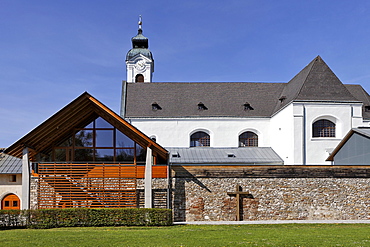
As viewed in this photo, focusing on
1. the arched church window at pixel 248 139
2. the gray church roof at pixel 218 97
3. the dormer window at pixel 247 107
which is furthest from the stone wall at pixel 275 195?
the dormer window at pixel 247 107

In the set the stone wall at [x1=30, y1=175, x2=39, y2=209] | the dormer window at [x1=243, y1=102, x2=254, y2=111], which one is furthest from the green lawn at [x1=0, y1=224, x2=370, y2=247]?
the dormer window at [x1=243, y1=102, x2=254, y2=111]

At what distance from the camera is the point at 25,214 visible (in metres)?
17.5

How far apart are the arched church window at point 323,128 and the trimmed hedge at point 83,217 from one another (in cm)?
1906

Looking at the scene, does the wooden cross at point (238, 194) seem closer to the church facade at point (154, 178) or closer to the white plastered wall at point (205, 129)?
the church facade at point (154, 178)

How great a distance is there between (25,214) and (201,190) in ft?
24.9

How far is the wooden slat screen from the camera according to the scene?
65.6ft

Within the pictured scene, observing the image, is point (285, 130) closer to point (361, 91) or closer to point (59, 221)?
point (361, 91)

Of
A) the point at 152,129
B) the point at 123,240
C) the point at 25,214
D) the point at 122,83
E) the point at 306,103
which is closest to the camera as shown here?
the point at 123,240

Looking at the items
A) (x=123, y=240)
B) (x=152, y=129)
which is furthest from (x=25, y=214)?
(x=152, y=129)

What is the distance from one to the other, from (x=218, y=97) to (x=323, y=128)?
9.57 m

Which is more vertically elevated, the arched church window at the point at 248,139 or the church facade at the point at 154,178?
the arched church window at the point at 248,139

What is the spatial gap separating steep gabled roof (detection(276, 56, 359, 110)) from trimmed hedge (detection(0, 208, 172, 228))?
1854cm

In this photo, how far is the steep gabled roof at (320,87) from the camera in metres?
33.2

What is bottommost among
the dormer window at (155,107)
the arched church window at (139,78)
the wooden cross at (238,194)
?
the wooden cross at (238,194)
